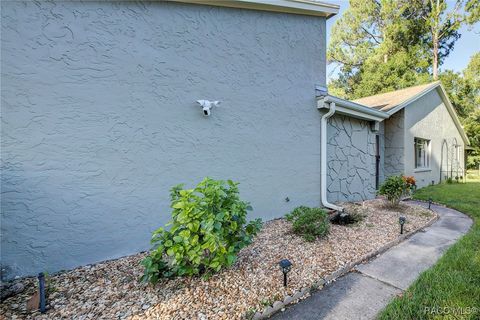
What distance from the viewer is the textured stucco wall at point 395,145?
9273 millimetres

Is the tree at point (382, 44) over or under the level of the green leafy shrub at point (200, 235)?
over

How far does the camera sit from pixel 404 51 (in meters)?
17.9

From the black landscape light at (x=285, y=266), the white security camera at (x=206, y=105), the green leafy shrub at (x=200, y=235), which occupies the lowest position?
the black landscape light at (x=285, y=266)

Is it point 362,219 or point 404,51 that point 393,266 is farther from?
point 404,51

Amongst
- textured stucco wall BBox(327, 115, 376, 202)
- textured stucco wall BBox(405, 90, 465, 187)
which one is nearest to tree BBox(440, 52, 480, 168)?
textured stucco wall BBox(405, 90, 465, 187)

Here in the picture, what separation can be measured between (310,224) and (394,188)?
132 inches

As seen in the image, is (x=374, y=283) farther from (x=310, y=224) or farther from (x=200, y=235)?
(x=200, y=235)

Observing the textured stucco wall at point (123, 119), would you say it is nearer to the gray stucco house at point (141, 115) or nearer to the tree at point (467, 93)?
the gray stucco house at point (141, 115)

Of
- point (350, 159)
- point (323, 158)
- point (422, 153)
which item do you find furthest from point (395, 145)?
point (323, 158)

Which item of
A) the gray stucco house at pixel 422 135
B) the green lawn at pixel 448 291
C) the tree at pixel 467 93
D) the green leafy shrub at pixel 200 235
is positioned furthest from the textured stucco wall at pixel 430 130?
the green leafy shrub at pixel 200 235

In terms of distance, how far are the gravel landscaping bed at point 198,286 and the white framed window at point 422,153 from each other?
28.3 feet

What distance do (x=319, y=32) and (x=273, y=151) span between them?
10.6 ft

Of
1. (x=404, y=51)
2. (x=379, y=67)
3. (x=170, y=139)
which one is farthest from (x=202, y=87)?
(x=404, y=51)

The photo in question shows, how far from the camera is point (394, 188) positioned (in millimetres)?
5875
